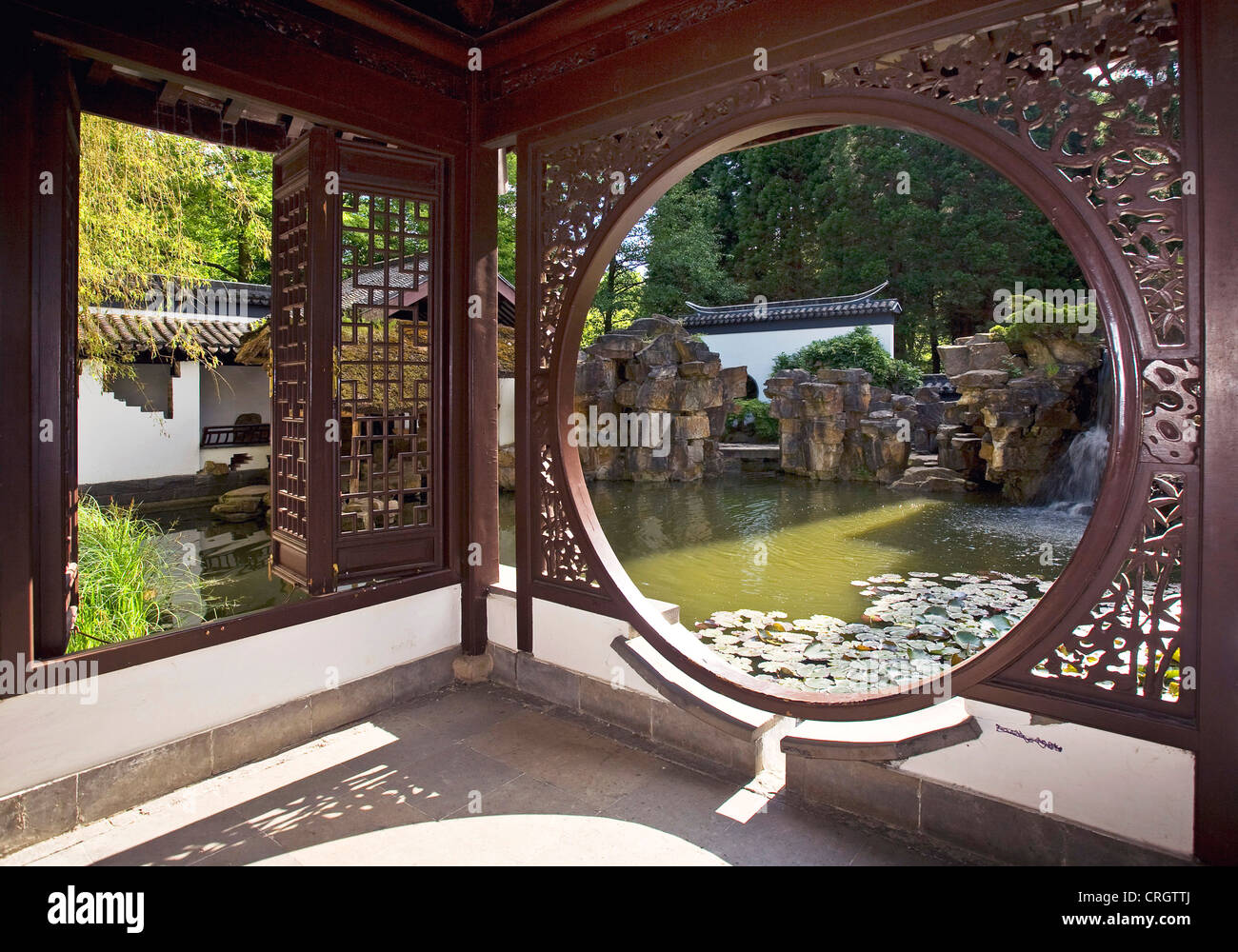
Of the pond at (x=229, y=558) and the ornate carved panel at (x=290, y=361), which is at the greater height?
the ornate carved panel at (x=290, y=361)

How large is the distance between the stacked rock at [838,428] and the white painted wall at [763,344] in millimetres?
5266

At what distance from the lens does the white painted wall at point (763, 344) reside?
754 inches

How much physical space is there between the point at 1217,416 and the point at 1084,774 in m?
0.92

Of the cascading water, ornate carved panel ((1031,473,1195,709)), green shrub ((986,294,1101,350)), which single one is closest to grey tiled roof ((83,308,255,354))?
ornate carved panel ((1031,473,1195,709))

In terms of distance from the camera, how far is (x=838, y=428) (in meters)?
13.3

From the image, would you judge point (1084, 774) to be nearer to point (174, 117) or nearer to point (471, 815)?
point (471, 815)

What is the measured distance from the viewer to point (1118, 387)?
188 cm

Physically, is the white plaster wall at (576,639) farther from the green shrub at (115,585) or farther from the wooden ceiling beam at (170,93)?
the wooden ceiling beam at (170,93)

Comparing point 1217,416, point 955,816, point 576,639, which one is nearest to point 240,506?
point 576,639

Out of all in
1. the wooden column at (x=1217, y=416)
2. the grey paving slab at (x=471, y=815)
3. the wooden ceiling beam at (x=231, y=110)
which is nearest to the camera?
the wooden column at (x=1217, y=416)

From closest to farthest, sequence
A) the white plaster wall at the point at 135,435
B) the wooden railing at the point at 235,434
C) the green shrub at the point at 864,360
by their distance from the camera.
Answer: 1. the white plaster wall at the point at 135,435
2. the wooden railing at the point at 235,434
3. the green shrub at the point at 864,360

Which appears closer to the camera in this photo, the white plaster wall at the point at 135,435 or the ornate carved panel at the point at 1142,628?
the ornate carved panel at the point at 1142,628

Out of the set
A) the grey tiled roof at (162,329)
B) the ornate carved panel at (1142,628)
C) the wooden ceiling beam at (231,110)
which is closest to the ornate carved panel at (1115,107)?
the ornate carved panel at (1142,628)
